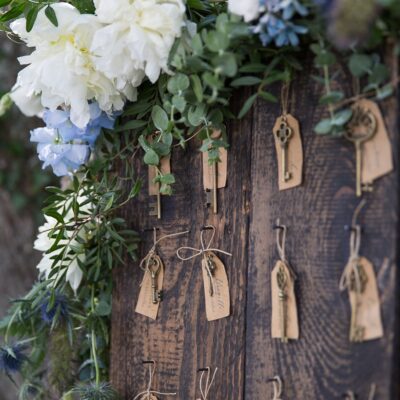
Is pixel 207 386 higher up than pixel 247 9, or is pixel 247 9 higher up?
pixel 247 9

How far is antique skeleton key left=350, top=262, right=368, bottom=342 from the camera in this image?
0.83 meters

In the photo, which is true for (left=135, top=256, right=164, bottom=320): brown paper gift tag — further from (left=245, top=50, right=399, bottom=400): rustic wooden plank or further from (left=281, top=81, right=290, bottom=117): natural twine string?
(left=281, top=81, right=290, bottom=117): natural twine string

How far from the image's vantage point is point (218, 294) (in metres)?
1.02

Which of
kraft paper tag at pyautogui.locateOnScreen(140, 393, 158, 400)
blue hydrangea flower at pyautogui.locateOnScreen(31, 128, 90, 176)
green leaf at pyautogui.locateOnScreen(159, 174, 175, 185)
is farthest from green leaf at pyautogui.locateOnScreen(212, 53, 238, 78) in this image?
kraft paper tag at pyautogui.locateOnScreen(140, 393, 158, 400)

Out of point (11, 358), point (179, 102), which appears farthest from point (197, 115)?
point (11, 358)

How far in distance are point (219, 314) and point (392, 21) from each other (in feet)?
1.54

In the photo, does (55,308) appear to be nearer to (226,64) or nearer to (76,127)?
(76,127)

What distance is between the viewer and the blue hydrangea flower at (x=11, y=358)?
4.06 ft

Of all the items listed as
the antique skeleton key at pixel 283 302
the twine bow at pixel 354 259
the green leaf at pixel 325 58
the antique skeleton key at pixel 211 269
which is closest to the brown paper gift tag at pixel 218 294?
the antique skeleton key at pixel 211 269

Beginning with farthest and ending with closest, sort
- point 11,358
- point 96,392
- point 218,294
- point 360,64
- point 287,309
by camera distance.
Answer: point 11,358 < point 96,392 < point 218,294 < point 287,309 < point 360,64

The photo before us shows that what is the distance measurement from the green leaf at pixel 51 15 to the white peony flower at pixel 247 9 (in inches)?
11.0

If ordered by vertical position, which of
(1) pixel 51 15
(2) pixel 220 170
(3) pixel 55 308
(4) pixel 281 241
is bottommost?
(3) pixel 55 308

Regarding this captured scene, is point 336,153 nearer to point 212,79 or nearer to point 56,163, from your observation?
point 212,79

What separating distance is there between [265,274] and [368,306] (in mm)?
167
